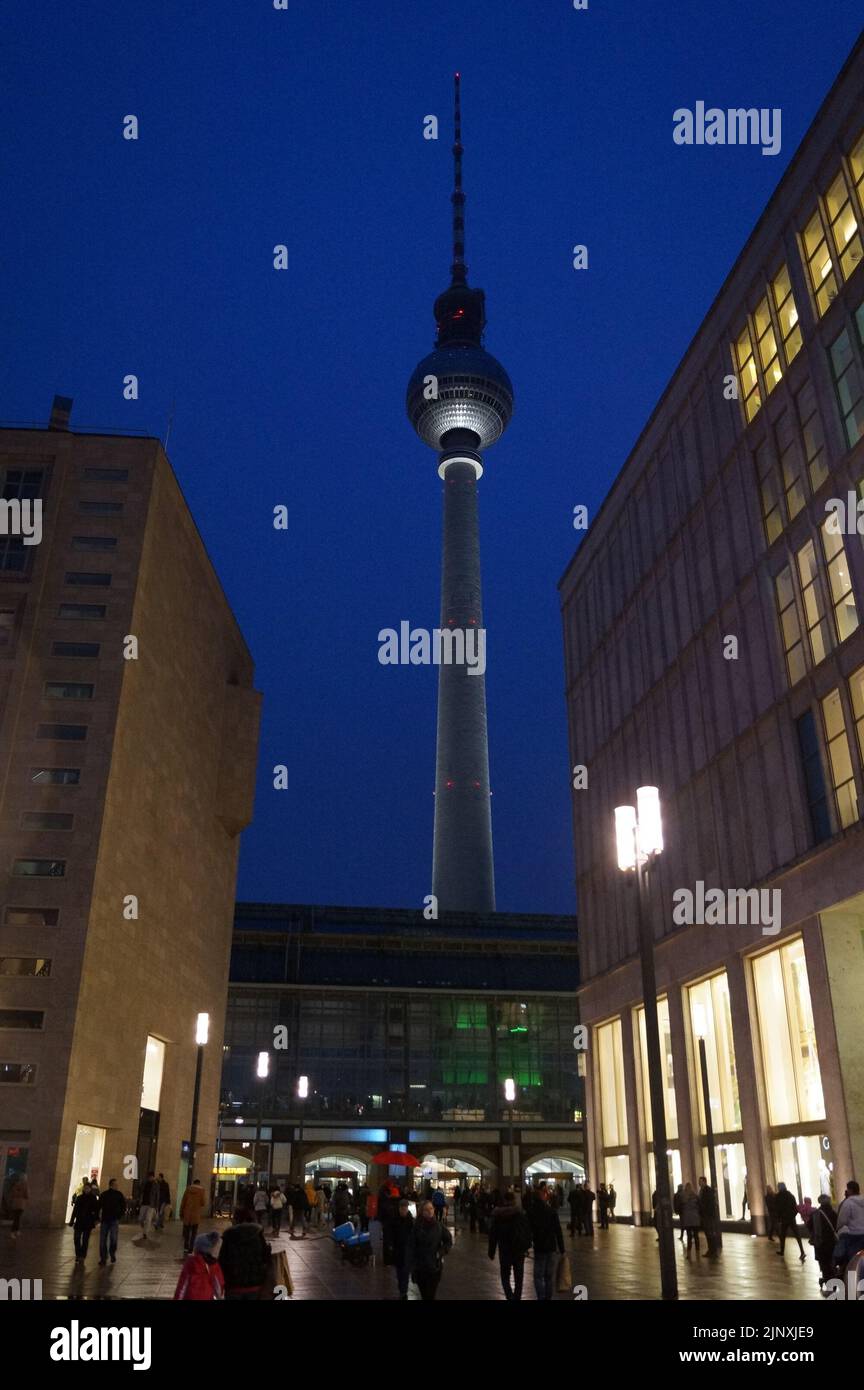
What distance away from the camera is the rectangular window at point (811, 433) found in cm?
3362

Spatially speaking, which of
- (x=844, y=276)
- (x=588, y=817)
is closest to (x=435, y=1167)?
(x=588, y=817)

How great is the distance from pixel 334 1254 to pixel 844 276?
31.9 metres

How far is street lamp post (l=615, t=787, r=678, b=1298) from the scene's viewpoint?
588 inches

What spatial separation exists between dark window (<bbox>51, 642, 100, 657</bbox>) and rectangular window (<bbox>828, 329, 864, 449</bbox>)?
31901mm

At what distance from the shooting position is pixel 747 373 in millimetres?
39094

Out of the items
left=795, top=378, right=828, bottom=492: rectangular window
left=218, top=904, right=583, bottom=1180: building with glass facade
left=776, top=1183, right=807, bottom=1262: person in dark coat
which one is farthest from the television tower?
left=776, top=1183, right=807, bottom=1262: person in dark coat

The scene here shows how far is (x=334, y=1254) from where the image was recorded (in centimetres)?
2827

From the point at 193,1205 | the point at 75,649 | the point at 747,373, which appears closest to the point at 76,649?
the point at 75,649

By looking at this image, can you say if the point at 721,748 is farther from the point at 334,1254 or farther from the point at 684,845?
the point at 334,1254

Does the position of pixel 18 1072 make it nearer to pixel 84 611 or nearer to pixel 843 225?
pixel 84 611

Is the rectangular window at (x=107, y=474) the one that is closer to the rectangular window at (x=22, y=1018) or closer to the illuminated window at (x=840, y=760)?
the rectangular window at (x=22, y=1018)

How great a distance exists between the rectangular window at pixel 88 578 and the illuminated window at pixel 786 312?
30.4 metres

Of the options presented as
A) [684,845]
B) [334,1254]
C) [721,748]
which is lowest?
[334,1254]
